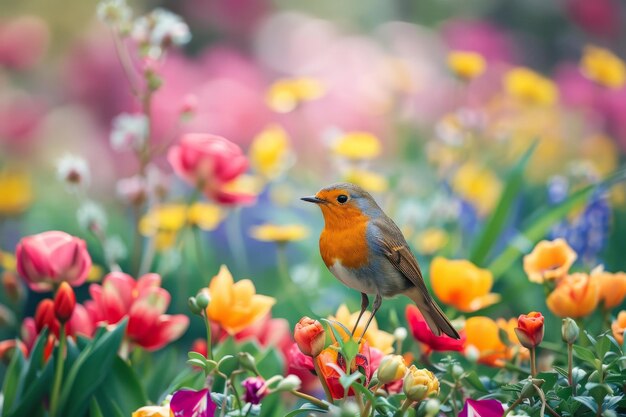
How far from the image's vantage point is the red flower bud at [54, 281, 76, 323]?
2.33ft

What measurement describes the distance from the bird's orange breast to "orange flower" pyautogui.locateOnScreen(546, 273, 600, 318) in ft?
0.55

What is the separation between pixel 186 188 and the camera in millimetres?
1765

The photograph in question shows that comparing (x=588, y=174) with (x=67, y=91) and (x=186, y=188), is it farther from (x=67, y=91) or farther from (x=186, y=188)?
(x=67, y=91)

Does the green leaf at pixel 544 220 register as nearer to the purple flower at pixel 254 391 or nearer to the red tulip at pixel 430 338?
the red tulip at pixel 430 338

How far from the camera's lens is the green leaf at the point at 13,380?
75 cm

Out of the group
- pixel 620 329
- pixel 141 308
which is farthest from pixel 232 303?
pixel 620 329

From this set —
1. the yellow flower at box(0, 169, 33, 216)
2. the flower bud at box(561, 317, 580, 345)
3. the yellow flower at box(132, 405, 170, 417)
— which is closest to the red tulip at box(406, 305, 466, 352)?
the flower bud at box(561, 317, 580, 345)

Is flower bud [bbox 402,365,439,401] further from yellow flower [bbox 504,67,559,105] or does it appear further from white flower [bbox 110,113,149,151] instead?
yellow flower [bbox 504,67,559,105]

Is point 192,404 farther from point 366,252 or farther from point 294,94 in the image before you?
point 294,94

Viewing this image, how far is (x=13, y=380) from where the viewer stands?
76 cm

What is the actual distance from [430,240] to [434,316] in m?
0.53

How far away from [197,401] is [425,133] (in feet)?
5.29

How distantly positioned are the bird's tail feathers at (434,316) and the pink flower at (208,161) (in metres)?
0.33

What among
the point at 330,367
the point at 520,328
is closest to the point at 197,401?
the point at 330,367
